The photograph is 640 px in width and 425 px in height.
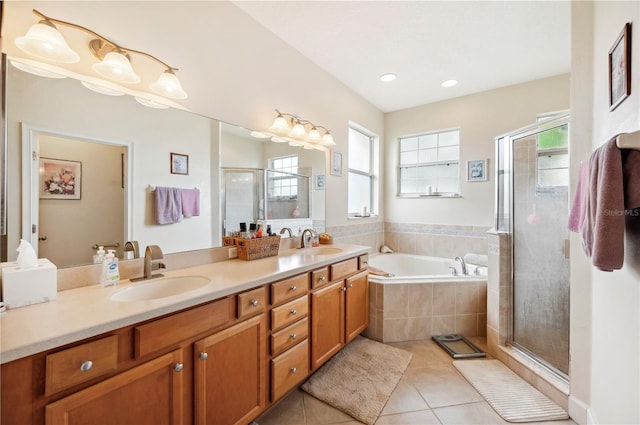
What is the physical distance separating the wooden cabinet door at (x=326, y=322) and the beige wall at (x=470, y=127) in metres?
2.18

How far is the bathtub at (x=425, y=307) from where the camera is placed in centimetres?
247

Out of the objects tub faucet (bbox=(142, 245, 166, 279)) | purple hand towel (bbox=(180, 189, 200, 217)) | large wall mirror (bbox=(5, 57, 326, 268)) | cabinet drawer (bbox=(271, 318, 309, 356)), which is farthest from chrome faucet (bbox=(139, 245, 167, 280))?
cabinet drawer (bbox=(271, 318, 309, 356))

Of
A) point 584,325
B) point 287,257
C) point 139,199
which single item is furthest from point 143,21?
point 584,325

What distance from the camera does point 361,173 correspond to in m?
3.67

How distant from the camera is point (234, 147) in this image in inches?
77.5

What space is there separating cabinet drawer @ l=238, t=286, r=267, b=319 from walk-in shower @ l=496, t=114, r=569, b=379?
2.03 m

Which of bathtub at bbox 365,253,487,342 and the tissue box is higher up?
the tissue box

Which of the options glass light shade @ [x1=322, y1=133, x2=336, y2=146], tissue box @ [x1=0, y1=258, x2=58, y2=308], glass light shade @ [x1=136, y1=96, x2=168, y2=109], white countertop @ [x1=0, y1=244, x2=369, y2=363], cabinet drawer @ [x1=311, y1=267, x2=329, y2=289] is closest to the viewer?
white countertop @ [x1=0, y1=244, x2=369, y2=363]

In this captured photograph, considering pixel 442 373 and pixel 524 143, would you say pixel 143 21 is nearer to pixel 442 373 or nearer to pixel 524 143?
pixel 524 143

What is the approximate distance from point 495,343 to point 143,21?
3373mm

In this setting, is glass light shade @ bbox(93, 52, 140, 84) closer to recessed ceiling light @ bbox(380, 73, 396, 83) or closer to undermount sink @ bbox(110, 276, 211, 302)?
undermount sink @ bbox(110, 276, 211, 302)

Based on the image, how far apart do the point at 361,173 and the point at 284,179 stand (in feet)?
5.20

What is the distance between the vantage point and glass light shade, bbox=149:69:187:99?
1468 mm

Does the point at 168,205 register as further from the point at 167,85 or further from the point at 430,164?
the point at 430,164
